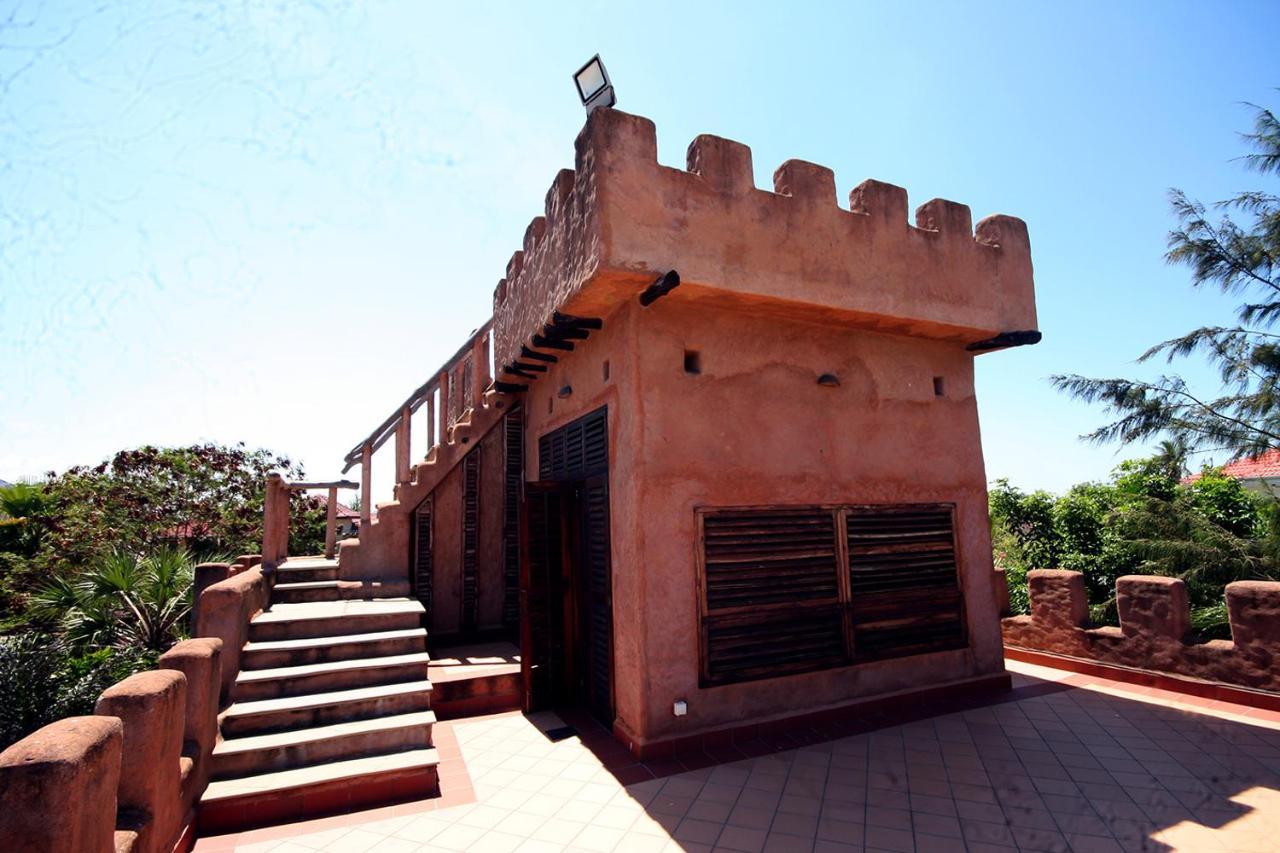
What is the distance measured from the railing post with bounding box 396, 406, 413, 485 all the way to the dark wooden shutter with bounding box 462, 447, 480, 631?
2.97 ft

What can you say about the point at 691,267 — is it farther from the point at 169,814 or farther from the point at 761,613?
the point at 169,814

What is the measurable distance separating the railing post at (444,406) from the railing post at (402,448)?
53 cm

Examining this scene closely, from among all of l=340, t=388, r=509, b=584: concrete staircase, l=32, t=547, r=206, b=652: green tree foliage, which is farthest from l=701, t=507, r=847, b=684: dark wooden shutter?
l=32, t=547, r=206, b=652: green tree foliage

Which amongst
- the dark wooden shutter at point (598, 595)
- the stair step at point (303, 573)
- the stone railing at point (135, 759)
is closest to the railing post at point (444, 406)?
the stair step at point (303, 573)

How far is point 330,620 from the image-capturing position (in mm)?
5988

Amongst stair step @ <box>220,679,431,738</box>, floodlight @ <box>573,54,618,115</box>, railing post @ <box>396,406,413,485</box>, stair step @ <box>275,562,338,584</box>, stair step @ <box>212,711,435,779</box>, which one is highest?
floodlight @ <box>573,54,618,115</box>

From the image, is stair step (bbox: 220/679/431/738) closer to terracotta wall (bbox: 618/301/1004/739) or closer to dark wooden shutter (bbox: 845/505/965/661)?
terracotta wall (bbox: 618/301/1004/739)

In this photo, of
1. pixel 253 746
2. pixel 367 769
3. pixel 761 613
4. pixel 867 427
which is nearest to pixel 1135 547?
pixel 867 427

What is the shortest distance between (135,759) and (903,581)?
20.2ft

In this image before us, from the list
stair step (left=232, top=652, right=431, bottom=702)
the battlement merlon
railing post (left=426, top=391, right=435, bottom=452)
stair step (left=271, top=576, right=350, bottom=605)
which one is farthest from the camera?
railing post (left=426, top=391, right=435, bottom=452)

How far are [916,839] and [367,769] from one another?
3.77 meters

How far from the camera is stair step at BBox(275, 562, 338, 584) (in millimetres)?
7078

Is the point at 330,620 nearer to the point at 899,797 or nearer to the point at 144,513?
the point at 899,797

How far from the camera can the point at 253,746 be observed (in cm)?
457
